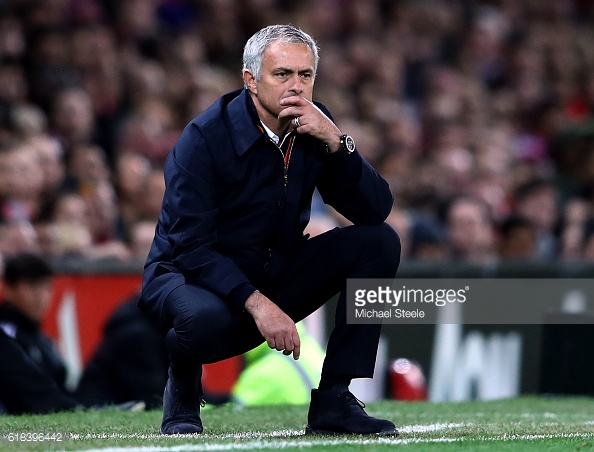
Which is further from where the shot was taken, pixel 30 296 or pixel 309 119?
pixel 30 296

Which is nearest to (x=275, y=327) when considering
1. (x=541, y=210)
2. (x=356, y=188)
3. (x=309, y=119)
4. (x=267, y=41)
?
(x=356, y=188)

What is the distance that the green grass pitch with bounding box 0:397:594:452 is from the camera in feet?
14.6

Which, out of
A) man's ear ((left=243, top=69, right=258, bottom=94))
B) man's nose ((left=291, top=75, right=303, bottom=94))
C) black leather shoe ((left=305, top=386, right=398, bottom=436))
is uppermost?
man's ear ((left=243, top=69, right=258, bottom=94))

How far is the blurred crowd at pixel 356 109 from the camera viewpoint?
9.47 metres

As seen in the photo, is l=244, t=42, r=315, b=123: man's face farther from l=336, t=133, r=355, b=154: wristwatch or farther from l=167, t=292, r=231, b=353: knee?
l=167, t=292, r=231, b=353: knee

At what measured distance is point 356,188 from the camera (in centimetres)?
486

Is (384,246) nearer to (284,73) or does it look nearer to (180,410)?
(284,73)

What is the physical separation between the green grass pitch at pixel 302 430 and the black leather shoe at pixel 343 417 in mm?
72

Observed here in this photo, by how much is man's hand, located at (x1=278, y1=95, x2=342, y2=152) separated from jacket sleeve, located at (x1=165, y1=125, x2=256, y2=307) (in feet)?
1.17

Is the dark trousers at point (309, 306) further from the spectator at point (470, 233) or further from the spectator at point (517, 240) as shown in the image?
the spectator at point (517, 240)

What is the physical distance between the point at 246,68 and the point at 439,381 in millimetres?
4854

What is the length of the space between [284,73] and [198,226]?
674 mm

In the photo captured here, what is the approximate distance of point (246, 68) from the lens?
4.89 metres

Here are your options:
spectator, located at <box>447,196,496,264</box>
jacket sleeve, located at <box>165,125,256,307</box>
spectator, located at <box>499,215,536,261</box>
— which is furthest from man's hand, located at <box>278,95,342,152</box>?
spectator, located at <box>499,215,536,261</box>
